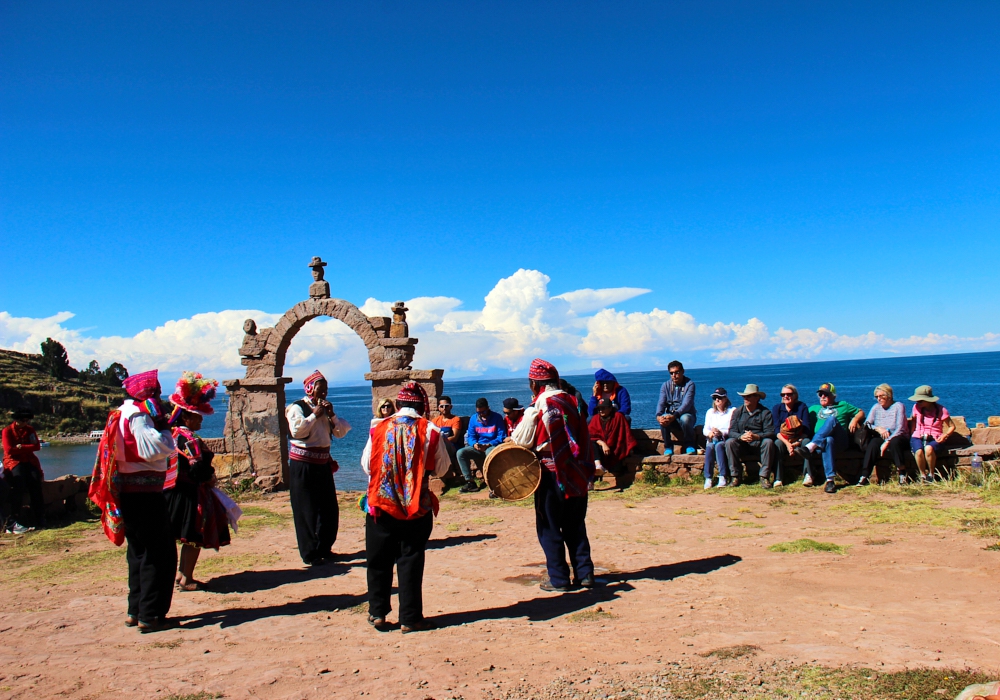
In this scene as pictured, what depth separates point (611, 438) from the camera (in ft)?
33.7

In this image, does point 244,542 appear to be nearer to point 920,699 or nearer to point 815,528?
point 815,528

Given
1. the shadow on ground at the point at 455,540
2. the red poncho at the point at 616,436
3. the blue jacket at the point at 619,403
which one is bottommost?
the shadow on ground at the point at 455,540

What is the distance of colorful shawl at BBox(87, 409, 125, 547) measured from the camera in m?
4.76

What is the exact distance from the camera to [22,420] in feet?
29.8

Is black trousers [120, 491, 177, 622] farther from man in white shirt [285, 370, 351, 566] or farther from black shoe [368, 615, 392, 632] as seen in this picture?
man in white shirt [285, 370, 351, 566]

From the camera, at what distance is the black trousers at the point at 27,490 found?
348 inches

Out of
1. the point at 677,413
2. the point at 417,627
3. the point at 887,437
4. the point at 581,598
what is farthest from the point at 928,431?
the point at 417,627

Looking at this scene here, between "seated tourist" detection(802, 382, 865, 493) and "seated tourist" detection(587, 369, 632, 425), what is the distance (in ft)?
8.59

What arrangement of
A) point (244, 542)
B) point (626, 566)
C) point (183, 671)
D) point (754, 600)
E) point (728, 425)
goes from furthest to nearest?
1. point (728, 425)
2. point (244, 542)
3. point (626, 566)
4. point (754, 600)
5. point (183, 671)

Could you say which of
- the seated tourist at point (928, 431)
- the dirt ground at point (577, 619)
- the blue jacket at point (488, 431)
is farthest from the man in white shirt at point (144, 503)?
the seated tourist at point (928, 431)

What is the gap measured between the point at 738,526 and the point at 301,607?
461 centimetres

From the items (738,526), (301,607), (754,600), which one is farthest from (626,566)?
(301,607)

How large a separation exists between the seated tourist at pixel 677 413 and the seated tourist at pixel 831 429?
185cm

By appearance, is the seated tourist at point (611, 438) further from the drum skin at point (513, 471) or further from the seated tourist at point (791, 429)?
the drum skin at point (513, 471)
